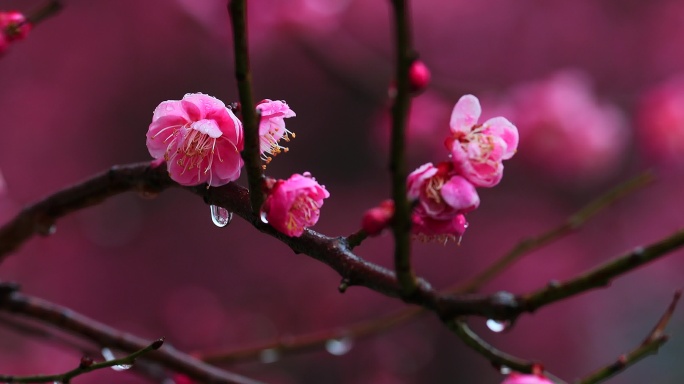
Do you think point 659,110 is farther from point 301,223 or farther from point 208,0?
point 301,223

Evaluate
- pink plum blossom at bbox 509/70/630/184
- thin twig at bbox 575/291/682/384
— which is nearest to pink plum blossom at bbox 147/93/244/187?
thin twig at bbox 575/291/682/384

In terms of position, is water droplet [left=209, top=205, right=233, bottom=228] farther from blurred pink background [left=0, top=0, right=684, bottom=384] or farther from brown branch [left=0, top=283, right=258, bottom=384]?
blurred pink background [left=0, top=0, right=684, bottom=384]

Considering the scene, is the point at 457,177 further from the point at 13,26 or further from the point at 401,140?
the point at 13,26

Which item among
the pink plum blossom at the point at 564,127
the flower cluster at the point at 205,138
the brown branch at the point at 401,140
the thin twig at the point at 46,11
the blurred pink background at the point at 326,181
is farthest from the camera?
the blurred pink background at the point at 326,181

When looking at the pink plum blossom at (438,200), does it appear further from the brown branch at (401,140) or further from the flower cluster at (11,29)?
the flower cluster at (11,29)

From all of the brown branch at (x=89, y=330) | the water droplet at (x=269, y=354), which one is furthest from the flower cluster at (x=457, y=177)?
the water droplet at (x=269, y=354)

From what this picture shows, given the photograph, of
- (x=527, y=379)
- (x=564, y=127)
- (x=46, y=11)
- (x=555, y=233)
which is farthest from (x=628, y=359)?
(x=564, y=127)

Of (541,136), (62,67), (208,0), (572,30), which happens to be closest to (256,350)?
(541,136)

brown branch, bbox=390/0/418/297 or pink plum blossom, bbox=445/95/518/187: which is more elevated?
pink plum blossom, bbox=445/95/518/187
